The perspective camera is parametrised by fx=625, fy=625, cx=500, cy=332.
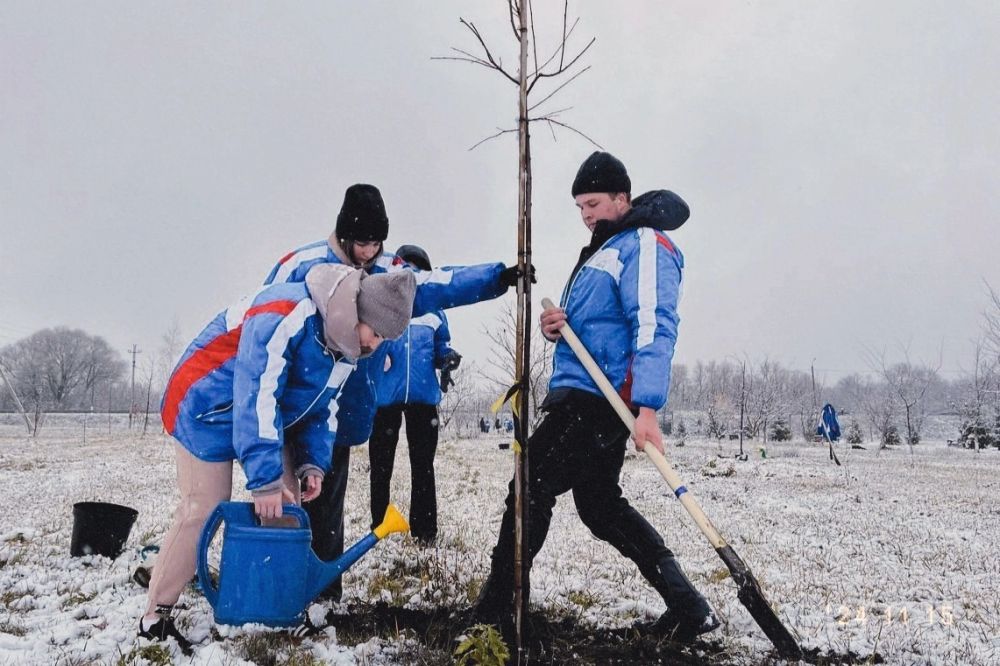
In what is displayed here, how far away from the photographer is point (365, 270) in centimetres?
323

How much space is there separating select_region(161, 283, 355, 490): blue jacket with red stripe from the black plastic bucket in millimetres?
1967

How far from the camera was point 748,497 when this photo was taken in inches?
385

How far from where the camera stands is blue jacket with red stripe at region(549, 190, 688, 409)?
269 centimetres

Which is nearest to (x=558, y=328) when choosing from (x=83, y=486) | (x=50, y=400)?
(x=83, y=486)

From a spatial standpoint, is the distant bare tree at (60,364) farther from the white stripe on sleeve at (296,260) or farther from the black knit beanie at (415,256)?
the white stripe on sleeve at (296,260)

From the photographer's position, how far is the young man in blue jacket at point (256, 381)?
2.46 metres

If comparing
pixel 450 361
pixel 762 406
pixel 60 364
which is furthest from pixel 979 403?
pixel 60 364

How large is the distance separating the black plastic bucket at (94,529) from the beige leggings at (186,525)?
1.86m

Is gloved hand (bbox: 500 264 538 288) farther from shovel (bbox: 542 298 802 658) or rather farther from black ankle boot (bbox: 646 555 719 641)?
black ankle boot (bbox: 646 555 719 641)

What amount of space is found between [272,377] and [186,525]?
76cm

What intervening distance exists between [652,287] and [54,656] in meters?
2.84

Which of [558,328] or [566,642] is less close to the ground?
[558,328]

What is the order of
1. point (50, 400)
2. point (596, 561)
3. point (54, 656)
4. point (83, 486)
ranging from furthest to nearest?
point (50, 400)
point (83, 486)
point (596, 561)
point (54, 656)

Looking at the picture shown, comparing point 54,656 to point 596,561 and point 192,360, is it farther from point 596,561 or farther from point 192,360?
point 596,561
